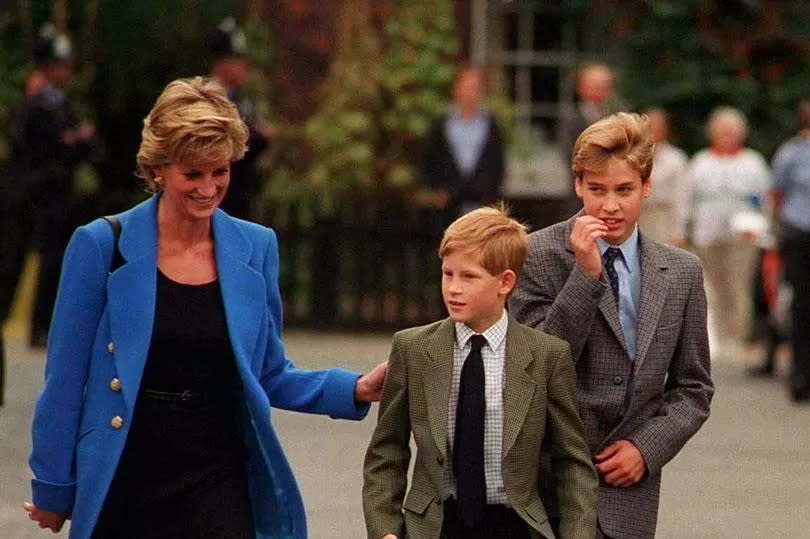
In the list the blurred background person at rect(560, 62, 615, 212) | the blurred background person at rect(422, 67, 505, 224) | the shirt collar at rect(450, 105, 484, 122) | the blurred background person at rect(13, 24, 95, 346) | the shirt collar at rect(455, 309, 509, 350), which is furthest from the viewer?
the shirt collar at rect(450, 105, 484, 122)

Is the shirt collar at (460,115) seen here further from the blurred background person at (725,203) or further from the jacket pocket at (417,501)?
the jacket pocket at (417,501)

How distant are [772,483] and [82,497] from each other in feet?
18.1

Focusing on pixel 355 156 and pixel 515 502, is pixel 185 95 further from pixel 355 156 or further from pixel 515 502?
pixel 355 156

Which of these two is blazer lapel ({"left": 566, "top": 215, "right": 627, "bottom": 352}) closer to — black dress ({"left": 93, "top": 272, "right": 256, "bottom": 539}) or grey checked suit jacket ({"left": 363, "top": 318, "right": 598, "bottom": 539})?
grey checked suit jacket ({"left": 363, "top": 318, "right": 598, "bottom": 539})

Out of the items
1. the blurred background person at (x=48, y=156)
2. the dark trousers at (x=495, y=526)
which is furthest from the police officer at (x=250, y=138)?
the dark trousers at (x=495, y=526)

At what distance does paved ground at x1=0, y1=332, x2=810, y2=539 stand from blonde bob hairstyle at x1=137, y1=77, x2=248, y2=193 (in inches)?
131

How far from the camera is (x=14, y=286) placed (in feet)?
43.0

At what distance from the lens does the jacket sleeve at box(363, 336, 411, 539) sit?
188 inches

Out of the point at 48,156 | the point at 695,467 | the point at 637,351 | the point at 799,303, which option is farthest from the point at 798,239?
the point at 637,351

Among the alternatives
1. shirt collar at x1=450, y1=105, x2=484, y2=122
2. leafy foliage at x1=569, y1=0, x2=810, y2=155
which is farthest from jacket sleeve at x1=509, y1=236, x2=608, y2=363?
leafy foliage at x1=569, y1=0, x2=810, y2=155

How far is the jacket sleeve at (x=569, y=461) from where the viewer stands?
15.6ft

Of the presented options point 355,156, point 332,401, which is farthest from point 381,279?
point 332,401

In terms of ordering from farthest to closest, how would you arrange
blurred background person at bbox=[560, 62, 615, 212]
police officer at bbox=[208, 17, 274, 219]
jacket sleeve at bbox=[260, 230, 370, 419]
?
blurred background person at bbox=[560, 62, 615, 212]
police officer at bbox=[208, 17, 274, 219]
jacket sleeve at bbox=[260, 230, 370, 419]

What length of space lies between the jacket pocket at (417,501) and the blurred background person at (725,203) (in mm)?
10480
